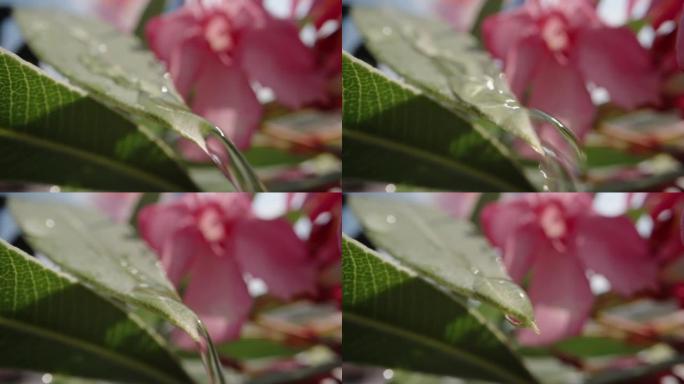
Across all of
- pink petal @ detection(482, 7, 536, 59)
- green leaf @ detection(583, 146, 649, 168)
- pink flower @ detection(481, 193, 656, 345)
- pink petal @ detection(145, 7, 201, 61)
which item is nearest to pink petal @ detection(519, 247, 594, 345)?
pink flower @ detection(481, 193, 656, 345)

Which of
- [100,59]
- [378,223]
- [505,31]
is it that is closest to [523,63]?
[505,31]

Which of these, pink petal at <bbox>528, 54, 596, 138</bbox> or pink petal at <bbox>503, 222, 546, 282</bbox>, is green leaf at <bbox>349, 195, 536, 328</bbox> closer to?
pink petal at <bbox>503, 222, 546, 282</bbox>

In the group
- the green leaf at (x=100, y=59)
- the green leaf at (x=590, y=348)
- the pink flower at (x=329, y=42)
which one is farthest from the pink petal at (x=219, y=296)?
the green leaf at (x=590, y=348)

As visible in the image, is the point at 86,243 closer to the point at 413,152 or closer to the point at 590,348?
the point at 413,152

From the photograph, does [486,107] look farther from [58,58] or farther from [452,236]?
[58,58]

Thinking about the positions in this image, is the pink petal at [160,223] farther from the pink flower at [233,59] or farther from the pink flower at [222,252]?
the pink flower at [233,59]

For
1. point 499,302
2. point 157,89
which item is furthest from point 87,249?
point 499,302
